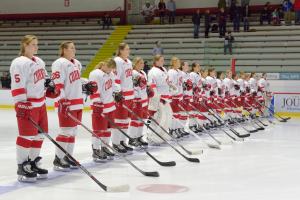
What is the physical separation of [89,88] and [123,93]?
927mm

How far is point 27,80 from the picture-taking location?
3.64 m

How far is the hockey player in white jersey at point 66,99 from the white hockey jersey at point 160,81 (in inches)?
81.6

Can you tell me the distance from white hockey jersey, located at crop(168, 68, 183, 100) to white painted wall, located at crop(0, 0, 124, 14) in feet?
43.2

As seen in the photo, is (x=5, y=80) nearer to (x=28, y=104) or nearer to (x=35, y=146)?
(x=35, y=146)

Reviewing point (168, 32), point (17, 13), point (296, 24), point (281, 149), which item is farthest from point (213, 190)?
point (17, 13)

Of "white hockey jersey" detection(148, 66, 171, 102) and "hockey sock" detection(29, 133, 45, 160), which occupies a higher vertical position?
"white hockey jersey" detection(148, 66, 171, 102)

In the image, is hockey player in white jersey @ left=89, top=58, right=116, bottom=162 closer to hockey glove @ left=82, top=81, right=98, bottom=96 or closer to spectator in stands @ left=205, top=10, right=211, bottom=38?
hockey glove @ left=82, top=81, right=98, bottom=96

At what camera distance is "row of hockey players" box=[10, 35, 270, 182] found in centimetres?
364

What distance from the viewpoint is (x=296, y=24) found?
14953mm

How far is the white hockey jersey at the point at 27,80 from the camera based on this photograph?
11.7 feet

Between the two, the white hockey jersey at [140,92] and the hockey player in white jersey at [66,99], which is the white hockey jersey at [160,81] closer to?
the white hockey jersey at [140,92]

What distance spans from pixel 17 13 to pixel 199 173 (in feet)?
60.4

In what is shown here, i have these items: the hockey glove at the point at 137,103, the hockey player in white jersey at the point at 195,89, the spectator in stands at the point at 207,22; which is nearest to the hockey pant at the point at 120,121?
the hockey glove at the point at 137,103

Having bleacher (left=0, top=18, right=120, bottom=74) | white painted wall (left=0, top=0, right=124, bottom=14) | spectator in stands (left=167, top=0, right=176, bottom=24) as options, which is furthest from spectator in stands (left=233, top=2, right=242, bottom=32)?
white painted wall (left=0, top=0, right=124, bottom=14)
